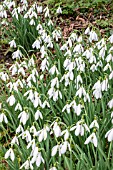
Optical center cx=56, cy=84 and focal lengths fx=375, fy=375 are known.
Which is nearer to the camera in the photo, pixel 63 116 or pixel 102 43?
pixel 63 116

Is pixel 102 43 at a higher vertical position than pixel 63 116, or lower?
higher

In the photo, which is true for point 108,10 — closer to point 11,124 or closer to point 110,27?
point 110,27

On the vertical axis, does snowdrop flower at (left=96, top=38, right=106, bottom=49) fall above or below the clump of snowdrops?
above

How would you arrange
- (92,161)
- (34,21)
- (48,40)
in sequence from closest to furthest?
(92,161) < (48,40) < (34,21)

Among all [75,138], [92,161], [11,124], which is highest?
[11,124]

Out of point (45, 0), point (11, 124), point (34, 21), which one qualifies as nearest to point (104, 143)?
point (11, 124)

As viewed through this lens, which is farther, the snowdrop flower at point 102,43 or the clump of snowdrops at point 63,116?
the snowdrop flower at point 102,43

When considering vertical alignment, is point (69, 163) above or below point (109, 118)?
below

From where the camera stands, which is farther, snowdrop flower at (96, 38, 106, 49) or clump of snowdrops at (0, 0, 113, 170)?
snowdrop flower at (96, 38, 106, 49)

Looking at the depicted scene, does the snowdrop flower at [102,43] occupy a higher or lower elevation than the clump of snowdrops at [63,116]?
higher

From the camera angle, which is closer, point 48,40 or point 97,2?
point 48,40

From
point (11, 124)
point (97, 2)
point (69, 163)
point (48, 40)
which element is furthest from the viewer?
point (97, 2)
